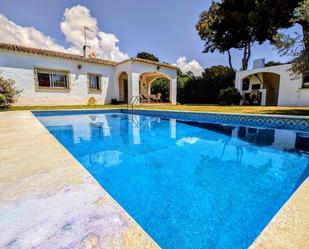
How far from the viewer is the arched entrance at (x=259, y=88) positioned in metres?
14.9

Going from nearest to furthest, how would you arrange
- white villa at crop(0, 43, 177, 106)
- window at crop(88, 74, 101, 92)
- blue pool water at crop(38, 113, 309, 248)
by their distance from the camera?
1. blue pool water at crop(38, 113, 309, 248)
2. white villa at crop(0, 43, 177, 106)
3. window at crop(88, 74, 101, 92)

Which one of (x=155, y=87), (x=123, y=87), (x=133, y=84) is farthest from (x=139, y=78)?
(x=155, y=87)

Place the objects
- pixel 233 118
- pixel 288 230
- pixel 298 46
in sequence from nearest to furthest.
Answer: pixel 288 230, pixel 298 46, pixel 233 118

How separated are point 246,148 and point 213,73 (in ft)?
55.6

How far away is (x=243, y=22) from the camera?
614 inches

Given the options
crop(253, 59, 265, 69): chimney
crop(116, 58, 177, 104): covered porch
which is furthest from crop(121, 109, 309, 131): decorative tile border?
crop(253, 59, 265, 69): chimney

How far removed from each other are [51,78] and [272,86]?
20.6 metres

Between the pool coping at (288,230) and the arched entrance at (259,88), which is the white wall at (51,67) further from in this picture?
the pool coping at (288,230)

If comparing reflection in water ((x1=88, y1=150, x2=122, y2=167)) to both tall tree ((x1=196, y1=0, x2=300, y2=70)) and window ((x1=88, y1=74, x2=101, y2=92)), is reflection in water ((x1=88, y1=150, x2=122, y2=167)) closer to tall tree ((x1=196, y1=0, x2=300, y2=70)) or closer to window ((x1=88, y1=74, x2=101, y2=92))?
window ((x1=88, y1=74, x2=101, y2=92))

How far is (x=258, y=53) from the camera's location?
63.5ft

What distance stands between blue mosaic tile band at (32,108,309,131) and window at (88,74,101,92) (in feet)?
Answer: 15.1

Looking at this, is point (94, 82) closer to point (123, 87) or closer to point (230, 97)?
point (123, 87)

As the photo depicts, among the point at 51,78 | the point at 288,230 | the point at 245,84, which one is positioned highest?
the point at 51,78

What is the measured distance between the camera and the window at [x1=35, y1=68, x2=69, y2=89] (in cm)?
1312
